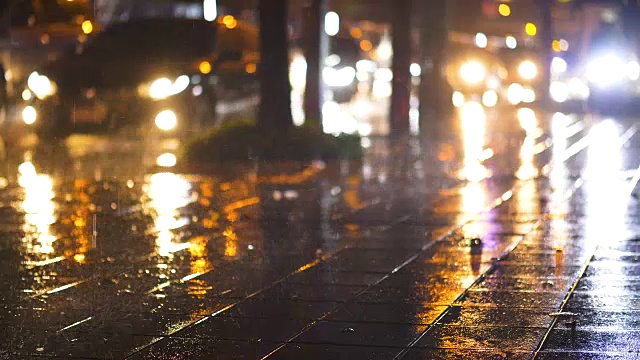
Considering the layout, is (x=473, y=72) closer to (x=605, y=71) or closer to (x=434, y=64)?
(x=605, y=71)

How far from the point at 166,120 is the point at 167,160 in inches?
209

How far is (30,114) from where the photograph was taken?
24078 mm

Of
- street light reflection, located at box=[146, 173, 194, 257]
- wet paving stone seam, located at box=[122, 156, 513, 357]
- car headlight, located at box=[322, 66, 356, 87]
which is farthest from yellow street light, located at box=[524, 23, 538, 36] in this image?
wet paving stone seam, located at box=[122, 156, 513, 357]

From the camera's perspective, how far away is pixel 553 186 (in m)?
15.6

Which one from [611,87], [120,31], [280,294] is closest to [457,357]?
[280,294]

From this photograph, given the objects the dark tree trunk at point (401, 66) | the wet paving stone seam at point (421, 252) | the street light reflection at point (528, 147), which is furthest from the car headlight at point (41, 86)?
the wet paving stone seam at point (421, 252)

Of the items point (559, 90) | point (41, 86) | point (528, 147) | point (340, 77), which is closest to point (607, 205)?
point (528, 147)

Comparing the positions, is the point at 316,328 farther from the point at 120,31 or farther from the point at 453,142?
the point at 120,31

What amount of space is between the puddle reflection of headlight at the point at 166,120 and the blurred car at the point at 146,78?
0.7 inches

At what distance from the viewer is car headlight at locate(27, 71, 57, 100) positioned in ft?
75.9

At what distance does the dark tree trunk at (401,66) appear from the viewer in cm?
2623

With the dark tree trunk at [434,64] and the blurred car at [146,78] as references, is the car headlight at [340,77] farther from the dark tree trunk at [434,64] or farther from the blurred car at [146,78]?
the blurred car at [146,78]

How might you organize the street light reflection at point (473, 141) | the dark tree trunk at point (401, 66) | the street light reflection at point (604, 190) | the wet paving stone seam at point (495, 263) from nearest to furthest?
1. the wet paving stone seam at point (495, 263)
2. the street light reflection at point (604, 190)
3. the street light reflection at point (473, 141)
4. the dark tree trunk at point (401, 66)

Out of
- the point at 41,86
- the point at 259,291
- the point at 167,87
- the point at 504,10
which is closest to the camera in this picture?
the point at 259,291
